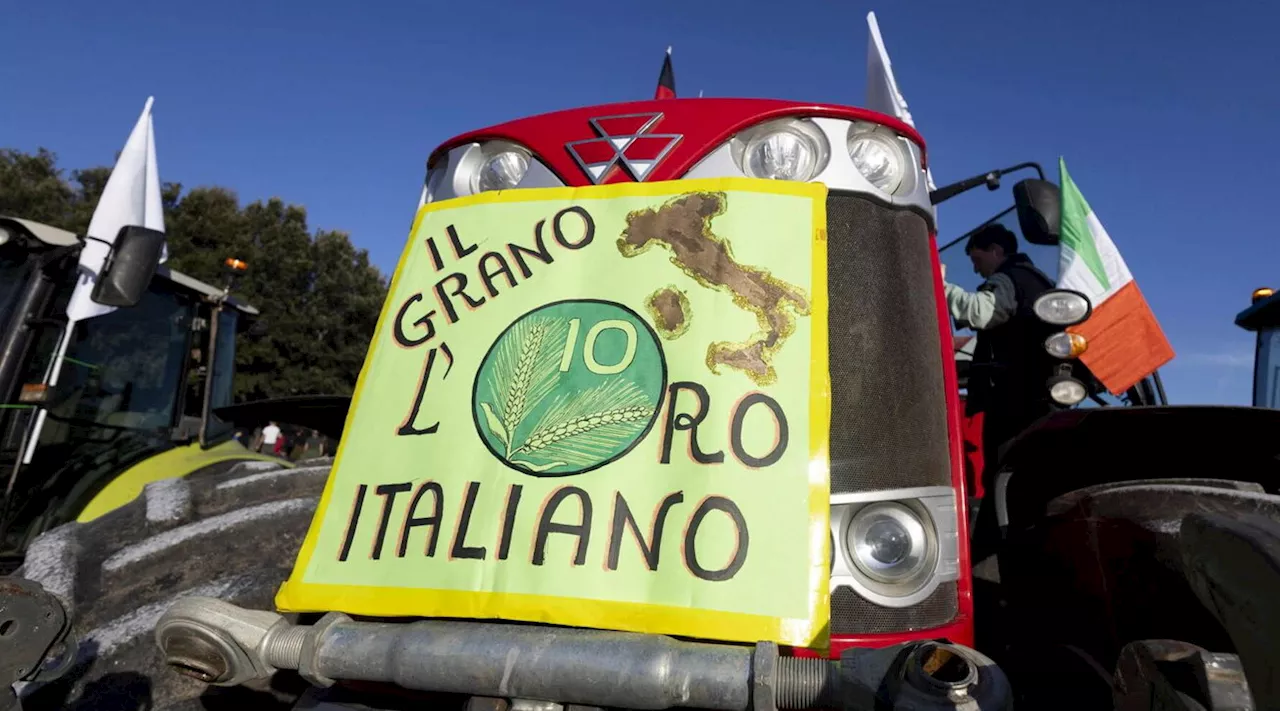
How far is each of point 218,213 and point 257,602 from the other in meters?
27.0

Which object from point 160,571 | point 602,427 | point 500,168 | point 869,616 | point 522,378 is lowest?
point 160,571

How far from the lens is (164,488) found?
11.6ft

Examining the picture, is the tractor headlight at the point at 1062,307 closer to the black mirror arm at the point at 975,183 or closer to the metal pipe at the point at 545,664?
the black mirror arm at the point at 975,183

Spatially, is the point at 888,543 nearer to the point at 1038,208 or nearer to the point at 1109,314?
the point at 1038,208

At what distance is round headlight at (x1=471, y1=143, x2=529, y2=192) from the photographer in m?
2.43

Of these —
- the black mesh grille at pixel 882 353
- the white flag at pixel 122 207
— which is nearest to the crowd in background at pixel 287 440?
the white flag at pixel 122 207

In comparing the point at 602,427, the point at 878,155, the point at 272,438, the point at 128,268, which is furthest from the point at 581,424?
the point at 272,438

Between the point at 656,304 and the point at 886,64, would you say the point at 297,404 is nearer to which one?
the point at 656,304

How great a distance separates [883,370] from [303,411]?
2.63 meters

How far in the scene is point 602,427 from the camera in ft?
6.19

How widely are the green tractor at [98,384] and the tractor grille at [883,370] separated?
9.98 ft

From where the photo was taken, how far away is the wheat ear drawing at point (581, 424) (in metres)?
1.89

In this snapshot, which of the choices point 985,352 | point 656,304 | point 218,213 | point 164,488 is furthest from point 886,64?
point 218,213

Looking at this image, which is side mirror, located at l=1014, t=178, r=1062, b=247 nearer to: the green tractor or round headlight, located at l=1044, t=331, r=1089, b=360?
round headlight, located at l=1044, t=331, r=1089, b=360
